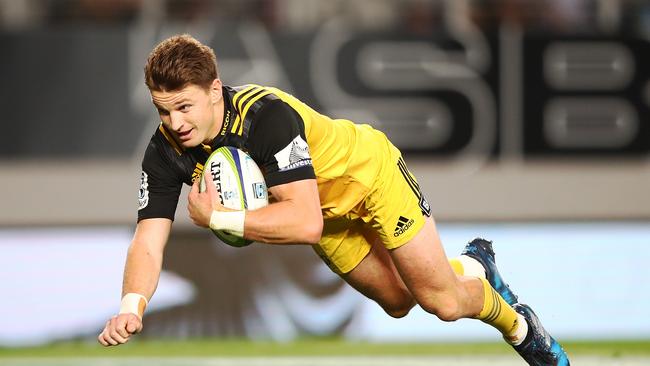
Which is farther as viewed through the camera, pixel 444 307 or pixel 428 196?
pixel 428 196

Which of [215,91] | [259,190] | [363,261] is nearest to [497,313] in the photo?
[363,261]

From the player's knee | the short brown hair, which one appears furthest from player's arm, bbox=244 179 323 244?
the player's knee

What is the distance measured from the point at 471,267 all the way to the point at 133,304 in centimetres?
204

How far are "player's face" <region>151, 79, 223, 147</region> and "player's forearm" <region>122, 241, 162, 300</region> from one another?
0.53 m

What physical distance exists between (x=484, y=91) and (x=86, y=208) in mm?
3947

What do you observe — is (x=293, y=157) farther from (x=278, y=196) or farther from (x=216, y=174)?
(x=216, y=174)

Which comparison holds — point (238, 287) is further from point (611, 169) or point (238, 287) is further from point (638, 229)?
point (611, 169)

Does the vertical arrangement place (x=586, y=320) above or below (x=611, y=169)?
below


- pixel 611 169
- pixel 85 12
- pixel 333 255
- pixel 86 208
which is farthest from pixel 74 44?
pixel 333 255

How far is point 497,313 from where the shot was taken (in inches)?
246

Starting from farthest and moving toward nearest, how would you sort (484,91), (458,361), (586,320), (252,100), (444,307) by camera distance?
(484,91), (586,320), (458,361), (444,307), (252,100)

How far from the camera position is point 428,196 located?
11898 mm

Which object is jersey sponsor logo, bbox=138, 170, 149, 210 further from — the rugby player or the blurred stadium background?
the blurred stadium background

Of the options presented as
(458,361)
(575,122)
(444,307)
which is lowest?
(458,361)
